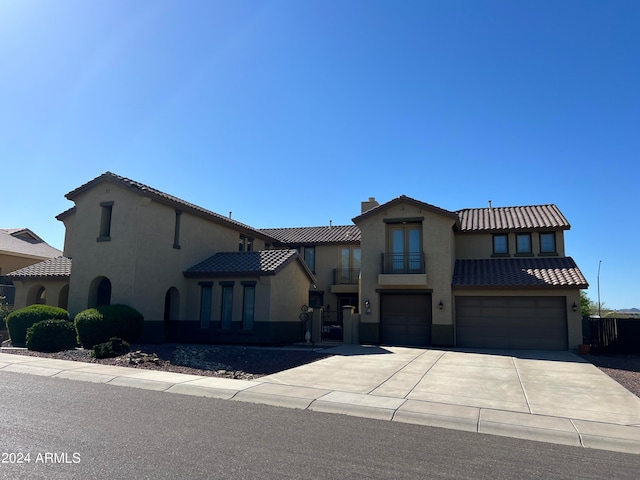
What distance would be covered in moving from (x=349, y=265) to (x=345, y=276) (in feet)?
2.53

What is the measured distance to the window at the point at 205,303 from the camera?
69.5ft

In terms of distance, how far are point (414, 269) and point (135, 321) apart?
13045 millimetres

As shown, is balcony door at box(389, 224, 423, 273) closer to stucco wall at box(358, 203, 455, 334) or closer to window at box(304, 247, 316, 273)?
stucco wall at box(358, 203, 455, 334)

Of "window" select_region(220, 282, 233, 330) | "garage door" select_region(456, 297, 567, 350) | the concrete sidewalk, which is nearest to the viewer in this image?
the concrete sidewalk

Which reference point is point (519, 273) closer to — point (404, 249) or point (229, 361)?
point (404, 249)

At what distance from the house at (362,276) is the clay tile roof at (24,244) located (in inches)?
405

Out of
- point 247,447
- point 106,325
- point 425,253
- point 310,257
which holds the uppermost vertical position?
point 310,257

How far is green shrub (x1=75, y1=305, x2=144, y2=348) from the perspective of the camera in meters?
16.7

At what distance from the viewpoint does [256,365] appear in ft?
46.2

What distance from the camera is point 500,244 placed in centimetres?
2455

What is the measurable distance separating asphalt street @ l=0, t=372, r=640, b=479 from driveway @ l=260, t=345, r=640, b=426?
7.67 feet

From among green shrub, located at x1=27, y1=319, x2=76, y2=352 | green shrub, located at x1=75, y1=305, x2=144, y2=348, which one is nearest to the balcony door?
green shrub, located at x1=75, y1=305, x2=144, y2=348

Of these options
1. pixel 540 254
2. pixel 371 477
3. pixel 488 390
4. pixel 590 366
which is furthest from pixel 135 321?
pixel 540 254

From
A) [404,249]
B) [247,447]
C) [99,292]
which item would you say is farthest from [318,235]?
[247,447]
